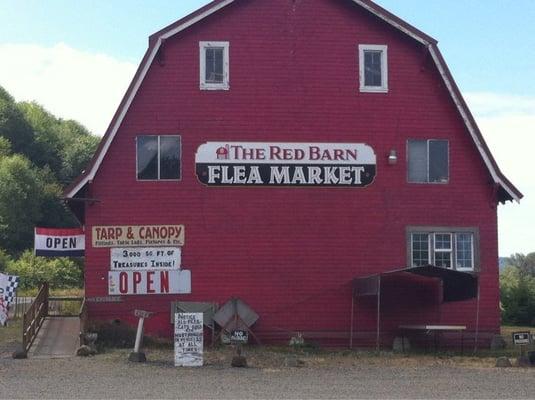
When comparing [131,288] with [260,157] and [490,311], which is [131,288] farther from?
[490,311]

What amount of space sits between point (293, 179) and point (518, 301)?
19.7 meters

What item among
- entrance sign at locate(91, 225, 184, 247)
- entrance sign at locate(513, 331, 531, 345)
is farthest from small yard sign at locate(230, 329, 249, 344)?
entrance sign at locate(513, 331, 531, 345)

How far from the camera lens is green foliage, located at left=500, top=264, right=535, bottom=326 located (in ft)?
136

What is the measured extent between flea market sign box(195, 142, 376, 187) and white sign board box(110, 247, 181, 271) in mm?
2303

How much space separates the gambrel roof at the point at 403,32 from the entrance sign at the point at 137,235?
1.42 meters

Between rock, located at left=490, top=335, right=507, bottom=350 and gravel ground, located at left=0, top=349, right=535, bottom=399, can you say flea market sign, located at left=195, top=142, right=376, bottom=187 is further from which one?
rock, located at left=490, top=335, right=507, bottom=350

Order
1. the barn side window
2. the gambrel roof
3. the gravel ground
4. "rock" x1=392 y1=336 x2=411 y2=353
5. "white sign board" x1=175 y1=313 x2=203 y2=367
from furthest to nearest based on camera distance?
the barn side window → the gambrel roof → "rock" x1=392 y1=336 x2=411 y2=353 → "white sign board" x1=175 y1=313 x2=203 y2=367 → the gravel ground

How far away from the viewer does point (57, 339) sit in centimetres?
2502

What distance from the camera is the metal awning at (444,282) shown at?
23.1 m

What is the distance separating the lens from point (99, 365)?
2064 cm

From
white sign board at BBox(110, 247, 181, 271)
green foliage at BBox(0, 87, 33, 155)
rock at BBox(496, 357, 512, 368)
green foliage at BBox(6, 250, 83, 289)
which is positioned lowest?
rock at BBox(496, 357, 512, 368)

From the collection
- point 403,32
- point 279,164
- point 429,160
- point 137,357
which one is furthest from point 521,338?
point 403,32

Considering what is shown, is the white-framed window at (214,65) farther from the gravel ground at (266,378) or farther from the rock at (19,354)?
the rock at (19,354)

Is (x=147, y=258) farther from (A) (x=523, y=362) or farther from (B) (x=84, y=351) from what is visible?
(A) (x=523, y=362)
